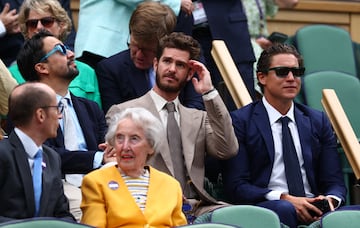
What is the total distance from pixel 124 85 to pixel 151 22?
17.9 inches

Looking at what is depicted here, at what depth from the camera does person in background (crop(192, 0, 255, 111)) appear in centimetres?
920

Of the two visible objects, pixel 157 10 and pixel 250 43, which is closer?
pixel 157 10

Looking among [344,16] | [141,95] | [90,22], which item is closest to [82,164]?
[141,95]

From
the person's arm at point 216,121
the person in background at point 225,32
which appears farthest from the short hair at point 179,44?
the person in background at point 225,32

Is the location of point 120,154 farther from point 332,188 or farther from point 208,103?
point 332,188

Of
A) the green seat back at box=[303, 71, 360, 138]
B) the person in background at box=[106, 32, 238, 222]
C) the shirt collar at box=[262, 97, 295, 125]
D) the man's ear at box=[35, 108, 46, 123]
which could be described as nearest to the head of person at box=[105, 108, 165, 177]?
the man's ear at box=[35, 108, 46, 123]

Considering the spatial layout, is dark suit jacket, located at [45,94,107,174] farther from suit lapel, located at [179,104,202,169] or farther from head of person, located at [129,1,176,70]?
head of person, located at [129,1,176,70]

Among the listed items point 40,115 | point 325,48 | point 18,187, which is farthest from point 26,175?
point 325,48

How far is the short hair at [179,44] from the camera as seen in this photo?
766cm

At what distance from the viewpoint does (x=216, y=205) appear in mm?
7375

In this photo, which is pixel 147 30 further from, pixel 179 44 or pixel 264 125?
pixel 264 125

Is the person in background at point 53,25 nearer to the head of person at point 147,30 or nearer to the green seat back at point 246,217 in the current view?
the head of person at point 147,30

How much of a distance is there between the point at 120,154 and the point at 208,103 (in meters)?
0.97

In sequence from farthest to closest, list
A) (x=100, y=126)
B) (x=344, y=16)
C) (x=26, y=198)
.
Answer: (x=344, y=16)
(x=100, y=126)
(x=26, y=198)
